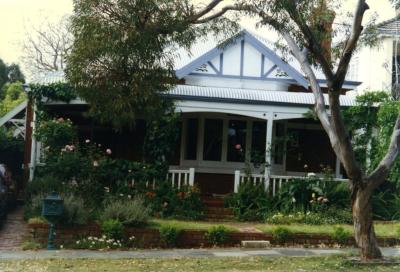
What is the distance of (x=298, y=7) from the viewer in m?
10.6

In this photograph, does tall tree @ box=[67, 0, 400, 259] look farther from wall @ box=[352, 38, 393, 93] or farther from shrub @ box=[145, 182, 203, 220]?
wall @ box=[352, 38, 393, 93]

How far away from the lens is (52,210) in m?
11.7

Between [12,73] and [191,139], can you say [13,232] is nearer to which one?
[191,139]

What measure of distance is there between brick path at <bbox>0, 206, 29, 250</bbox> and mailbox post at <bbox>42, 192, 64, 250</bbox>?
71cm

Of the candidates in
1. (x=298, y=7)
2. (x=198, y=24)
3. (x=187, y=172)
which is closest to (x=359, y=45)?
(x=298, y=7)

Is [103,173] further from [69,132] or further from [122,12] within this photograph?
[122,12]

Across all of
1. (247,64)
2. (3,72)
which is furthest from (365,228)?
(3,72)

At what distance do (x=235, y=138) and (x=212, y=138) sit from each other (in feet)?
2.52

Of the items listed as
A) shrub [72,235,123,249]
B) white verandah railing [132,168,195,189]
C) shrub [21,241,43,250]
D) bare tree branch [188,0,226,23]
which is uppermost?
bare tree branch [188,0,226,23]

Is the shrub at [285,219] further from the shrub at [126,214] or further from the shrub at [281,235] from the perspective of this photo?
the shrub at [126,214]

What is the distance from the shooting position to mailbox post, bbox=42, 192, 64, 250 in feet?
38.3

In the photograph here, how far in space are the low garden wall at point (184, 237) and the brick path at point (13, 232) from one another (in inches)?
19.4

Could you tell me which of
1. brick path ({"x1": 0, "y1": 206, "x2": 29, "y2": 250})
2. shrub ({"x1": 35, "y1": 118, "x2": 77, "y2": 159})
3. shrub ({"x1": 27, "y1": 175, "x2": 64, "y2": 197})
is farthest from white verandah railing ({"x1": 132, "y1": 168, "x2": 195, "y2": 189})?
brick path ({"x1": 0, "y1": 206, "x2": 29, "y2": 250})

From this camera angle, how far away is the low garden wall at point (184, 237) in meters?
12.1
